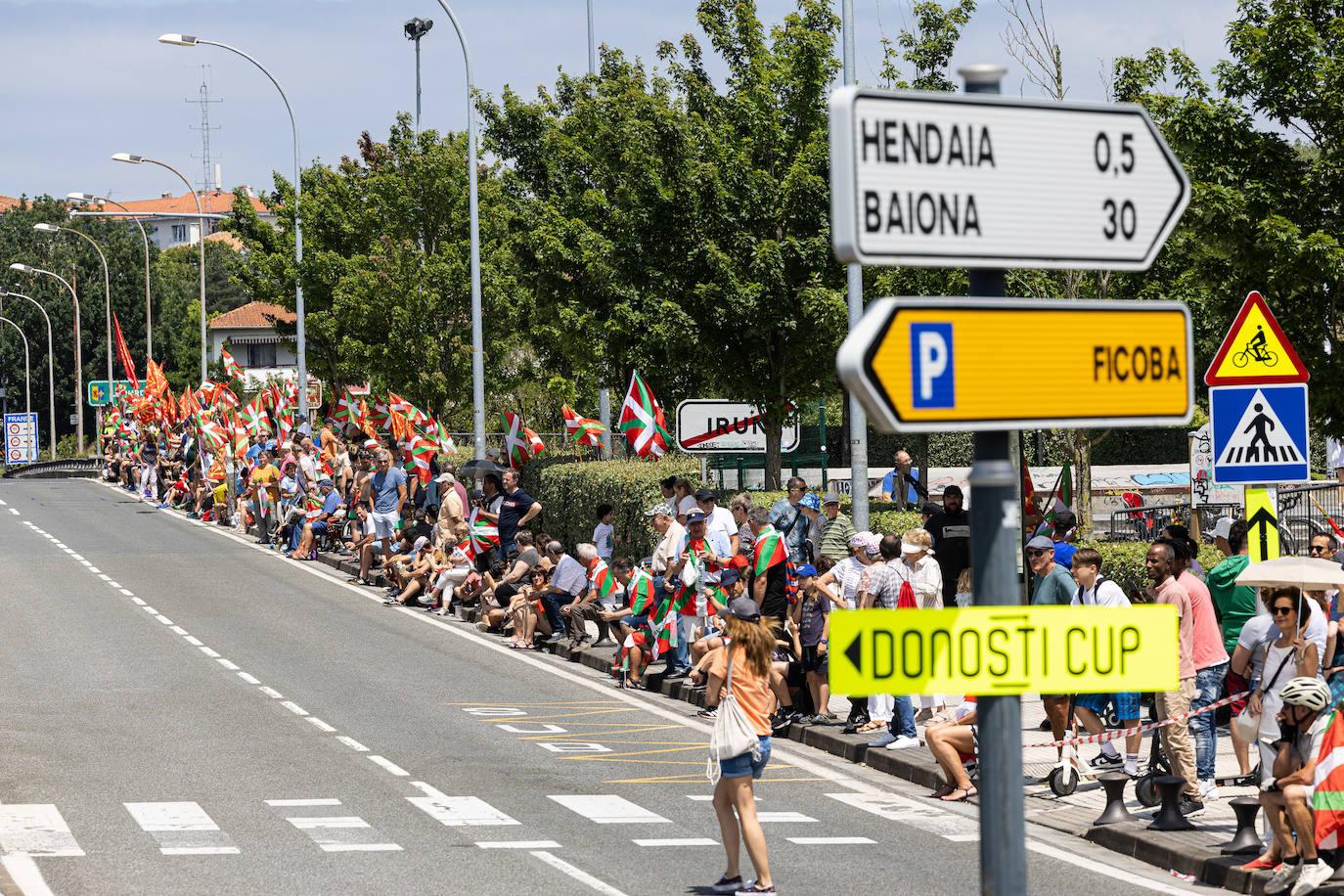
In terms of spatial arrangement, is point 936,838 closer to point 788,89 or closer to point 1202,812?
point 1202,812

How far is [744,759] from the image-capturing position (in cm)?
1101

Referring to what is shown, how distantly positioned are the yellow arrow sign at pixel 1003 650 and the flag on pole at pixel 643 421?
2363cm

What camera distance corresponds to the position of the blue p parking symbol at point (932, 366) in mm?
4008

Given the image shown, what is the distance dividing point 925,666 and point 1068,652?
13.2 inches

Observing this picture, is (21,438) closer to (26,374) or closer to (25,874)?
(26,374)

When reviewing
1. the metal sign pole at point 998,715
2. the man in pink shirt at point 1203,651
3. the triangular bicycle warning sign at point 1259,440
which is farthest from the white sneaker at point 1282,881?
the metal sign pole at point 998,715

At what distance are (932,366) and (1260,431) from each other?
707 cm

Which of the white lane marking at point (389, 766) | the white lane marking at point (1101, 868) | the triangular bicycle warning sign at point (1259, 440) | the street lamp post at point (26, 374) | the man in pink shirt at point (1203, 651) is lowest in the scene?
the white lane marking at point (1101, 868)

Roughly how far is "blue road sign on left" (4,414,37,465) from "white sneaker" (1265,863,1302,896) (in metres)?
84.8

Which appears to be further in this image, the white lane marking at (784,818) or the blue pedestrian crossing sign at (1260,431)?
the white lane marking at (784,818)

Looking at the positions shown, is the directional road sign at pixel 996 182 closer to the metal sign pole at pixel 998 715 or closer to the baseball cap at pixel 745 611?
the metal sign pole at pixel 998 715

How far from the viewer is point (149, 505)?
2098 inches

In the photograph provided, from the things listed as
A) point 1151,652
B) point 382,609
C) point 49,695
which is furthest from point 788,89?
point 1151,652

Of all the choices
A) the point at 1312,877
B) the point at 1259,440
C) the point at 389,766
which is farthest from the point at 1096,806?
the point at 389,766
